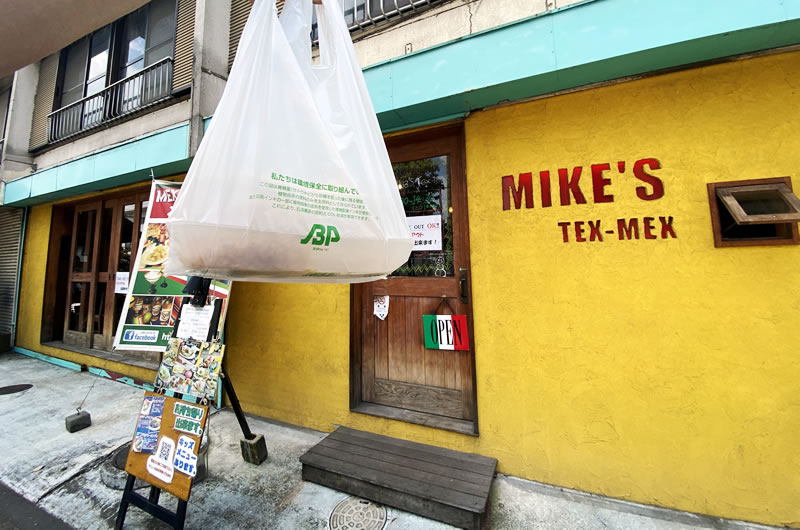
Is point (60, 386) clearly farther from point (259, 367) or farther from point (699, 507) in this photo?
point (699, 507)

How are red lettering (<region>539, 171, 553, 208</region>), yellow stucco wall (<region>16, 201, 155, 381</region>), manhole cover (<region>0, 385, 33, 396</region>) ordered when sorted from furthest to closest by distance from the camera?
yellow stucco wall (<region>16, 201, 155, 381</region>)
manhole cover (<region>0, 385, 33, 396</region>)
red lettering (<region>539, 171, 553, 208</region>)

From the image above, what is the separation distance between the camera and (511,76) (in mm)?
2045

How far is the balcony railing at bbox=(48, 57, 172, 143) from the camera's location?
4676 millimetres

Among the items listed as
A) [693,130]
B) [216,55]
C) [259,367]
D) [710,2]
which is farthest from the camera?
[216,55]

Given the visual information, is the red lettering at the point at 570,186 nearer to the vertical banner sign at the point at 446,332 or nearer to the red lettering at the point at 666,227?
the red lettering at the point at 666,227

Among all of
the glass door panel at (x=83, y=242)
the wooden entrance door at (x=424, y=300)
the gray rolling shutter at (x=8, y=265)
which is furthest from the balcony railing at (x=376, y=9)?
the gray rolling shutter at (x=8, y=265)

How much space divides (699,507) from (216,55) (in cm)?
608

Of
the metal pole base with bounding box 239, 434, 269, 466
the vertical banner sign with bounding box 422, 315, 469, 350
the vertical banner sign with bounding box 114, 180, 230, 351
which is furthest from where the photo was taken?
the vertical banner sign with bounding box 114, 180, 230, 351

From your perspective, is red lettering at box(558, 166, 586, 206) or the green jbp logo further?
red lettering at box(558, 166, 586, 206)

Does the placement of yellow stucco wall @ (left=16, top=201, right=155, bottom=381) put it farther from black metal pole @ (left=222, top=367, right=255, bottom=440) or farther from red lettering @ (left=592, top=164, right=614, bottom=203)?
red lettering @ (left=592, top=164, right=614, bottom=203)

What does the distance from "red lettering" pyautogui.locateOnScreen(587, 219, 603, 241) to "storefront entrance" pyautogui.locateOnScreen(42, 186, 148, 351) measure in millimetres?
5633

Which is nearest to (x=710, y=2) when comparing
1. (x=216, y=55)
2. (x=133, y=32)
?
(x=216, y=55)

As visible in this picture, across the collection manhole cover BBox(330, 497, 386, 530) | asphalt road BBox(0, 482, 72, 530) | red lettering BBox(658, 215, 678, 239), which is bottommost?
asphalt road BBox(0, 482, 72, 530)

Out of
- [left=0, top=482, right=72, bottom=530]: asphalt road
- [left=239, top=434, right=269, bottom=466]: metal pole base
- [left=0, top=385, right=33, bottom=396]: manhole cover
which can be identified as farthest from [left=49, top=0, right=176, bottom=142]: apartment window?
[left=239, top=434, right=269, bottom=466]: metal pole base
